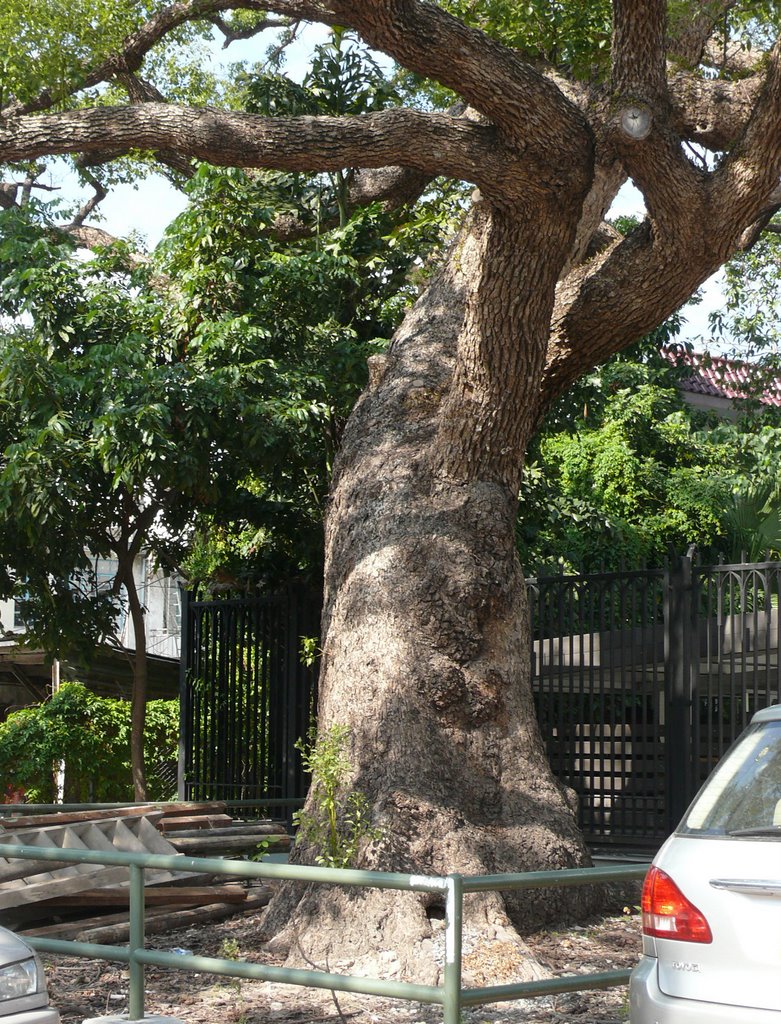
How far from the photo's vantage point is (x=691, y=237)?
28.7 feet

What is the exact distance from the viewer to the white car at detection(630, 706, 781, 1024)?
3.71 meters

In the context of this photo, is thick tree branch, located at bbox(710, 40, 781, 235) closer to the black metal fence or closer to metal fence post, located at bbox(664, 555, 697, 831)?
the black metal fence

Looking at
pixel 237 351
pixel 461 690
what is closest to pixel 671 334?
pixel 237 351

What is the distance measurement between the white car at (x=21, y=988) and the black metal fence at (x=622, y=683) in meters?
6.30

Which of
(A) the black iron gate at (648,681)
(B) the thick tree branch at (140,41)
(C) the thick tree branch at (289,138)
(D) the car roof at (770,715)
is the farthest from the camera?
(B) the thick tree branch at (140,41)

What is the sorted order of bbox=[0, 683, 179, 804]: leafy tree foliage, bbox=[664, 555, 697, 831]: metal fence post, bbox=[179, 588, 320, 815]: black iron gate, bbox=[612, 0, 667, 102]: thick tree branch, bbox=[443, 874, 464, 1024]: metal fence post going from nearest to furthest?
bbox=[443, 874, 464, 1024]: metal fence post
bbox=[612, 0, 667, 102]: thick tree branch
bbox=[664, 555, 697, 831]: metal fence post
bbox=[179, 588, 320, 815]: black iron gate
bbox=[0, 683, 179, 804]: leafy tree foliage

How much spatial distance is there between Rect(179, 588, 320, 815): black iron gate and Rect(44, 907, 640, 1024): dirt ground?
466 cm

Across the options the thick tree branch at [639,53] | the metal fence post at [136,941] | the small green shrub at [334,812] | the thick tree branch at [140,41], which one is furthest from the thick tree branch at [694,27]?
the metal fence post at [136,941]

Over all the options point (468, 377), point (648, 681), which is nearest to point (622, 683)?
point (648, 681)

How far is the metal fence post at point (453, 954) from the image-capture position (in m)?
4.50

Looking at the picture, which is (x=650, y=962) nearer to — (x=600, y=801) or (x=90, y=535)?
(x=600, y=801)

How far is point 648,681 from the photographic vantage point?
35.4 feet

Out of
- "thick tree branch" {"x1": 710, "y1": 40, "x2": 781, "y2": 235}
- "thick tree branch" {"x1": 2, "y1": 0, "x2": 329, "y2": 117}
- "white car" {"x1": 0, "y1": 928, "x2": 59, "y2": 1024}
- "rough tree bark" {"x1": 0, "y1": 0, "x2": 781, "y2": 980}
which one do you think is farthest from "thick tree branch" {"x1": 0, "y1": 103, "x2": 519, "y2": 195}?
"white car" {"x1": 0, "y1": 928, "x2": 59, "y2": 1024}

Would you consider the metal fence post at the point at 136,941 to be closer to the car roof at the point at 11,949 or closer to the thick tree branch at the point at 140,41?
the car roof at the point at 11,949
